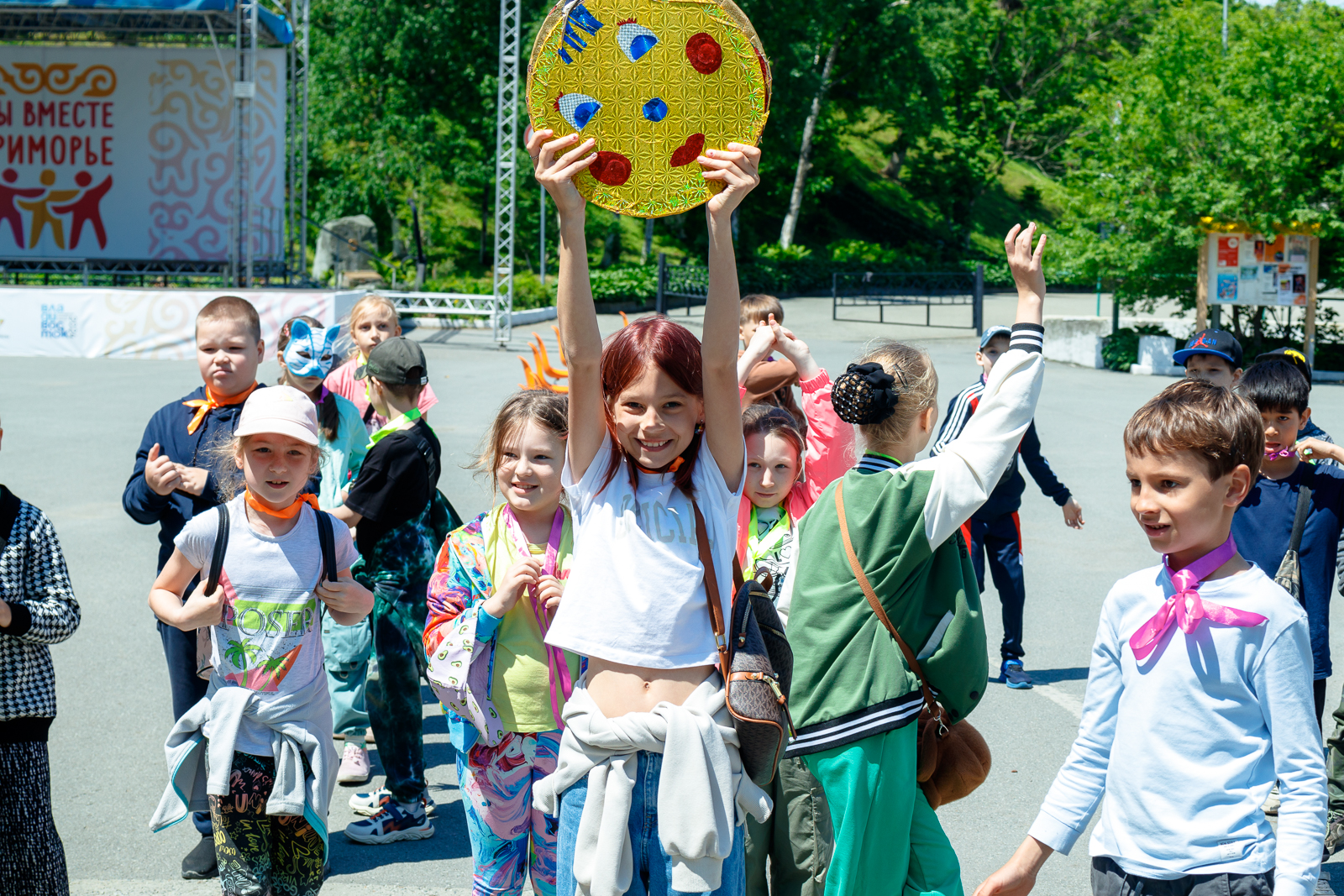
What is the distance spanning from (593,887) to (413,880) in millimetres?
1922

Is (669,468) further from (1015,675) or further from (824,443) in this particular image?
(1015,675)

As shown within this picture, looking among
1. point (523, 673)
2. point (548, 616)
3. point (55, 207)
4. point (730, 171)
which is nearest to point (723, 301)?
point (730, 171)

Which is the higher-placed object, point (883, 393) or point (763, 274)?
point (763, 274)

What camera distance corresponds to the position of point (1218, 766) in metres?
2.29

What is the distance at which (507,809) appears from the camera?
121 inches

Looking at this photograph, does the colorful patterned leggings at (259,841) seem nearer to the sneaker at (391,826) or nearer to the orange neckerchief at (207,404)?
the sneaker at (391,826)

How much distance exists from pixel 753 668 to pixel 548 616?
0.89m

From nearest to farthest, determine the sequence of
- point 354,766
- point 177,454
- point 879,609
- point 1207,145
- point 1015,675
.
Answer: point 879,609, point 177,454, point 354,766, point 1015,675, point 1207,145

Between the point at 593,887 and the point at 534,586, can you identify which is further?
the point at 534,586

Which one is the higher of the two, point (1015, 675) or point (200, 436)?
point (200, 436)

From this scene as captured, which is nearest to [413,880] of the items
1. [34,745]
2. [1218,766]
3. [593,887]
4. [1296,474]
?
[34,745]

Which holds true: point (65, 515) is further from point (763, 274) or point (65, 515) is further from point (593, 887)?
point (763, 274)

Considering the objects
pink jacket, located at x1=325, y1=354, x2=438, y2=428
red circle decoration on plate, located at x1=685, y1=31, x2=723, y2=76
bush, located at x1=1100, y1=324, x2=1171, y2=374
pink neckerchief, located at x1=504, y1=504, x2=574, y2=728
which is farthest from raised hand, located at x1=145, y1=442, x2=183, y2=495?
bush, located at x1=1100, y1=324, x2=1171, y2=374

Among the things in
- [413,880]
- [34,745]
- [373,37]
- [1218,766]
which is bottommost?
[413,880]
